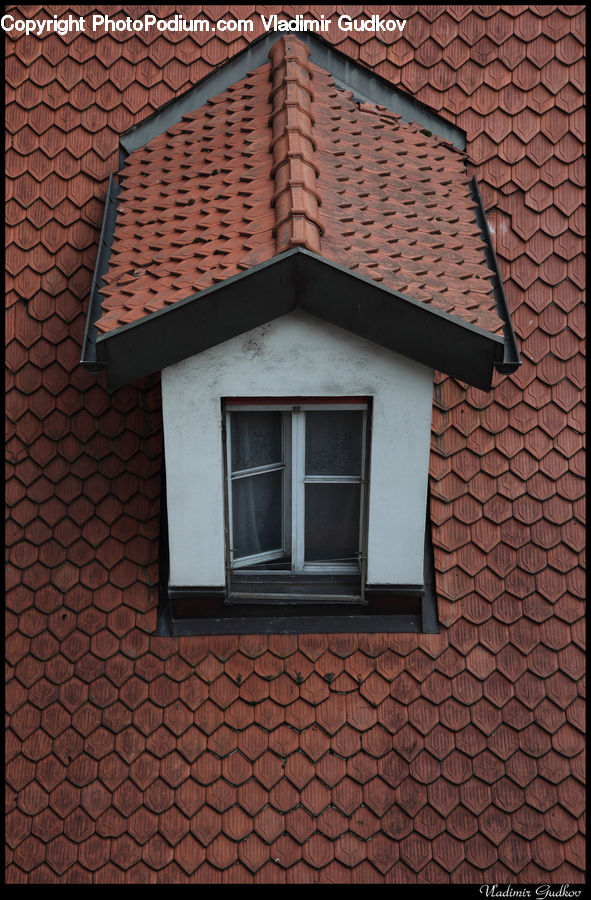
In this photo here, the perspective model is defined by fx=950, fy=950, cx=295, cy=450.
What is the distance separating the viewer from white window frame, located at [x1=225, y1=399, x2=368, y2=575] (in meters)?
5.46

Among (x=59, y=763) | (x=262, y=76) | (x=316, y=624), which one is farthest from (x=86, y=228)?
(x=59, y=763)

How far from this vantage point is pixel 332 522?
5875 mm

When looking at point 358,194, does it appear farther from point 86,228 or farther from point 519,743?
point 519,743

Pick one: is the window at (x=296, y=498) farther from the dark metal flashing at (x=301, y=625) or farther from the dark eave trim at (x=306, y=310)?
the dark eave trim at (x=306, y=310)

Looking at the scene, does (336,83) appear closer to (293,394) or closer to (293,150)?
(293,150)

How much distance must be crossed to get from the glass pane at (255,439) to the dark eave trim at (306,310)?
0.68 meters

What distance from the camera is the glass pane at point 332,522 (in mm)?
5793

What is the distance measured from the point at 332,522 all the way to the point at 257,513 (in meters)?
0.47

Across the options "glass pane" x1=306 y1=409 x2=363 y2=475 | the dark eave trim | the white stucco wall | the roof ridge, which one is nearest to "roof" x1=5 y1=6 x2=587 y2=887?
the white stucco wall

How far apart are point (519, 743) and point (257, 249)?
3.40 meters

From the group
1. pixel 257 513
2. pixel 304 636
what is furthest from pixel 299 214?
pixel 304 636

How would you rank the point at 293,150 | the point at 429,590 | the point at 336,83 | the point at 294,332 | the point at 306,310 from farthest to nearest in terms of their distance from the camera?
the point at 336,83
the point at 429,590
the point at 293,150
the point at 294,332
the point at 306,310

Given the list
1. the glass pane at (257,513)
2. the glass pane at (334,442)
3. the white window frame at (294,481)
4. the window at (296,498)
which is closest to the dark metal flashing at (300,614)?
the window at (296,498)

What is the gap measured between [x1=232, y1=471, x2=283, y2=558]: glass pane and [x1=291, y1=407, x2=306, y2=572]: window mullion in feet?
0.50
